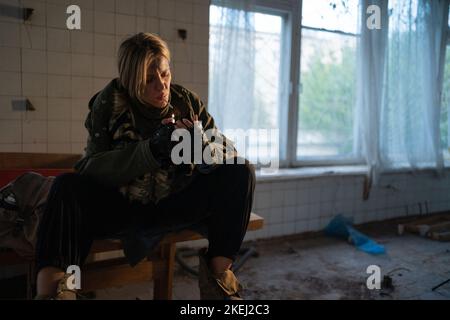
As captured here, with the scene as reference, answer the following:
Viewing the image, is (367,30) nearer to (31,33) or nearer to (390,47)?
(390,47)

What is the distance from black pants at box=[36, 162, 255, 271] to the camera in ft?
3.26

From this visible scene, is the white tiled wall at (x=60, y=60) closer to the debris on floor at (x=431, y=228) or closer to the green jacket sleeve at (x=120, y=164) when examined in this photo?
the green jacket sleeve at (x=120, y=164)

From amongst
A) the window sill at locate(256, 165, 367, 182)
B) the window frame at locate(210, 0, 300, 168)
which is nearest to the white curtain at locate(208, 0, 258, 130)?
the window frame at locate(210, 0, 300, 168)

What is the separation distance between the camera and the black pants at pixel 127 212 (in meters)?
1.00

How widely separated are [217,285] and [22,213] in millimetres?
618

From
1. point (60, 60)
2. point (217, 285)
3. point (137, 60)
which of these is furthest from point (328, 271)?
point (60, 60)

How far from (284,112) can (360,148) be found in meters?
0.85

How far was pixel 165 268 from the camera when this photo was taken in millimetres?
1515

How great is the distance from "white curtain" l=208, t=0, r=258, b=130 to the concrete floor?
90 cm

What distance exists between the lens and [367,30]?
2.95m

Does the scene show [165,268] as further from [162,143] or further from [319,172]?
[319,172]

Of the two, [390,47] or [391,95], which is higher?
[390,47]
